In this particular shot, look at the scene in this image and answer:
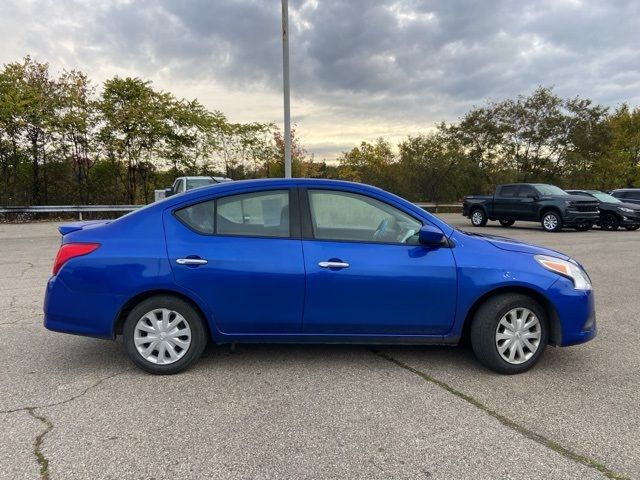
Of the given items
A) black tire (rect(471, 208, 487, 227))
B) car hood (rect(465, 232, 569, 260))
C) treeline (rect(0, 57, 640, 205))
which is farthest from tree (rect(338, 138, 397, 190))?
car hood (rect(465, 232, 569, 260))

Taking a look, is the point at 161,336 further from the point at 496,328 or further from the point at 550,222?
the point at 550,222

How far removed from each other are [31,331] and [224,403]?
2.92m

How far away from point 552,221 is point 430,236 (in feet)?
51.0

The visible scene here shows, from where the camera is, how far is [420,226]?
399cm

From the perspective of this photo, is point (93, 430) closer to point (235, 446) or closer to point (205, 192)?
point (235, 446)

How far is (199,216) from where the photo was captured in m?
3.97

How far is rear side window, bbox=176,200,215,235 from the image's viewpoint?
3.94m

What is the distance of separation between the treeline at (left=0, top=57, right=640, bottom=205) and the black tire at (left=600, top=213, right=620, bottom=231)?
1043cm

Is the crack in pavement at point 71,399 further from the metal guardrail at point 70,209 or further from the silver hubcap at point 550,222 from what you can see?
the metal guardrail at point 70,209

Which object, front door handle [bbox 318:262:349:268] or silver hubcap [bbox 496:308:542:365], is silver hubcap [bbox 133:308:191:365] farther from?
silver hubcap [bbox 496:308:542:365]

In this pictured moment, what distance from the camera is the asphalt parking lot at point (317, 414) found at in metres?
2.68

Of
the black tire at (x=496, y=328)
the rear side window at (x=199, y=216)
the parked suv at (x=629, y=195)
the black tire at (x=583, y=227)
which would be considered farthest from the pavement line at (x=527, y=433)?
the parked suv at (x=629, y=195)

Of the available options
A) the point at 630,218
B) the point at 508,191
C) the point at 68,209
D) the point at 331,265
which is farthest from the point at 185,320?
the point at 68,209

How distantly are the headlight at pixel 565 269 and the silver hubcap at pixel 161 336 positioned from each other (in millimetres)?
3012
